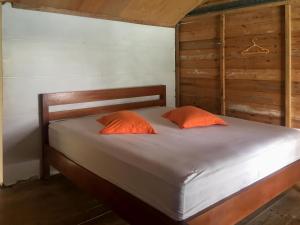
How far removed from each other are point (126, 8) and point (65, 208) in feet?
7.83

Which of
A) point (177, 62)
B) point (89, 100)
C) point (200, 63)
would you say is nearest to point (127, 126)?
point (89, 100)

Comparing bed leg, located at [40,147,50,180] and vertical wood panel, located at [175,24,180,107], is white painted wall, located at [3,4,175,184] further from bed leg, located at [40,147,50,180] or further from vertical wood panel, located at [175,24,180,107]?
vertical wood panel, located at [175,24,180,107]

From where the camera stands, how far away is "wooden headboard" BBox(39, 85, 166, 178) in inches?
129

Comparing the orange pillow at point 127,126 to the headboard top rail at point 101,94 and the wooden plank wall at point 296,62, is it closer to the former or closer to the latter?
the headboard top rail at point 101,94

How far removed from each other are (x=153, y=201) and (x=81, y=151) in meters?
0.99

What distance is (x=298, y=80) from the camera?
10.7ft

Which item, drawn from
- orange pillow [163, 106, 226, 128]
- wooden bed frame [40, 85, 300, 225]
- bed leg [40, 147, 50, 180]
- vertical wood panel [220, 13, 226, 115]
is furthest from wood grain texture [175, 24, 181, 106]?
bed leg [40, 147, 50, 180]

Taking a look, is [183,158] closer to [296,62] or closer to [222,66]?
[296,62]

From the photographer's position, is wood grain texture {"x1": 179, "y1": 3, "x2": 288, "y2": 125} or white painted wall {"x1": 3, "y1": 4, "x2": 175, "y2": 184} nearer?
white painted wall {"x1": 3, "y1": 4, "x2": 175, "y2": 184}

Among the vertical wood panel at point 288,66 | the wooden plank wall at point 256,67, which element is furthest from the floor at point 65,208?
the wooden plank wall at point 256,67

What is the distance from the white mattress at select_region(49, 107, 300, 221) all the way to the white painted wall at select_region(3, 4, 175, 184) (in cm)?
50

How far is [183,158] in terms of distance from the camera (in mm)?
1979

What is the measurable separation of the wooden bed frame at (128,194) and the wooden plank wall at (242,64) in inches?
46.7

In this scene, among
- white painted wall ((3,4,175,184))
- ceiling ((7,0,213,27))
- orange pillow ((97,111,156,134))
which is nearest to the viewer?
orange pillow ((97,111,156,134))
